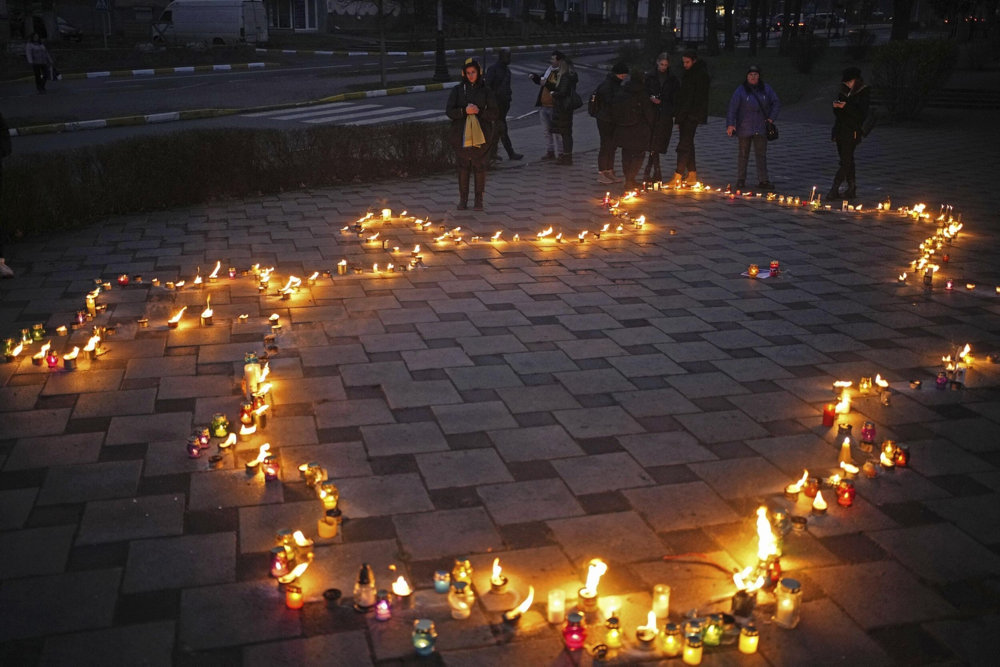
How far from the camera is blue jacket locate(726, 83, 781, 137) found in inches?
481

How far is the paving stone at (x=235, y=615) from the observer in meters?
3.46

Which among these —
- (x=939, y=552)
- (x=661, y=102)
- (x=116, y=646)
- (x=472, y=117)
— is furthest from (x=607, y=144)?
(x=116, y=646)

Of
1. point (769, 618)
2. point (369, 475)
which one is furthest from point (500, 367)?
point (769, 618)

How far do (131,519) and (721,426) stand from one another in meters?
3.23

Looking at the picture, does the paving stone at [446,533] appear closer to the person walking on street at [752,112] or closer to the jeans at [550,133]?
the person walking on street at [752,112]

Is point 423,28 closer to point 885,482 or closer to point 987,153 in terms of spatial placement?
point 987,153

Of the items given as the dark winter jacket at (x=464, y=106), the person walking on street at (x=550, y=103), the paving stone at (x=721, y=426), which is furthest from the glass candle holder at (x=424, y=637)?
the person walking on street at (x=550, y=103)

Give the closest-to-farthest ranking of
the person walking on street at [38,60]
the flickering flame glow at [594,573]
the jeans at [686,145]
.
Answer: the flickering flame glow at [594,573]
the jeans at [686,145]
the person walking on street at [38,60]

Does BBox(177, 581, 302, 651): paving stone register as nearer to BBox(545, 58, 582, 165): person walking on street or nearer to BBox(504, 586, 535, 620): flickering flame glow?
BBox(504, 586, 535, 620): flickering flame glow

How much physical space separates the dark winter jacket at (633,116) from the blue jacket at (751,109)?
1083 millimetres

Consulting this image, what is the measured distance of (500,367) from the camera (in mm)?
Result: 6254

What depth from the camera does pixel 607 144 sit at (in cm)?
1315

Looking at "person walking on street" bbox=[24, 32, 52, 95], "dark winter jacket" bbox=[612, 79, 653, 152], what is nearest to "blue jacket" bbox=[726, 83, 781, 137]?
"dark winter jacket" bbox=[612, 79, 653, 152]

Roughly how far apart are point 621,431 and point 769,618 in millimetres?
1804
